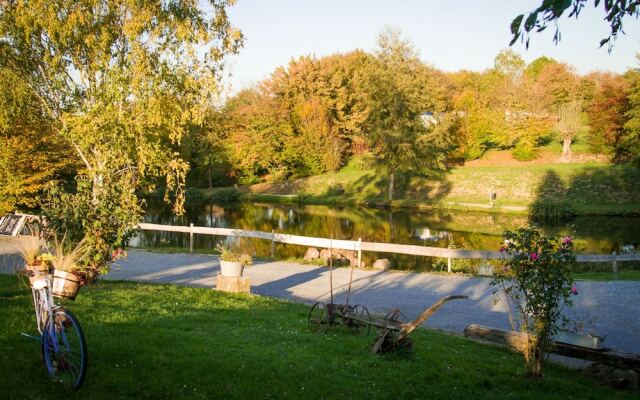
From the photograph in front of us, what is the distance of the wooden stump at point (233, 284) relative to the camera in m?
12.8

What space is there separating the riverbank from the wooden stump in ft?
99.3

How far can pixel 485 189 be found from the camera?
4609cm

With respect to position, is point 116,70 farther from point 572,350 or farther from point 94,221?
point 572,350

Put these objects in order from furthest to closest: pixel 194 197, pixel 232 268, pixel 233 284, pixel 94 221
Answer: pixel 194 197
pixel 232 268
pixel 233 284
pixel 94 221

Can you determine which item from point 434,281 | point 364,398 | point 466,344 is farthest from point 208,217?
point 364,398

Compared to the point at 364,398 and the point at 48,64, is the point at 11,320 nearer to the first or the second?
the point at 364,398

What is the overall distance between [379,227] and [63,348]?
29194 mm

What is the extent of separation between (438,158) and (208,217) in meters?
18.8

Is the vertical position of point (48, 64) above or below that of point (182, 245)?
above

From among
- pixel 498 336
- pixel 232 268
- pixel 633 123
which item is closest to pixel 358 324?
pixel 498 336

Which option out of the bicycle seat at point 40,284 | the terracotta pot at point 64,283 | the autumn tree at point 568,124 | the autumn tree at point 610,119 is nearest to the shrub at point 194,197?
the autumn tree at point 568,124

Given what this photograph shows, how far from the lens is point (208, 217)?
39.3m

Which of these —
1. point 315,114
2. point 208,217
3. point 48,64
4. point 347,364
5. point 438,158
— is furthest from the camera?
point 315,114

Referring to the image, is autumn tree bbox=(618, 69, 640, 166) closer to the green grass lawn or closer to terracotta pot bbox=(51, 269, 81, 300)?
the green grass lawn
